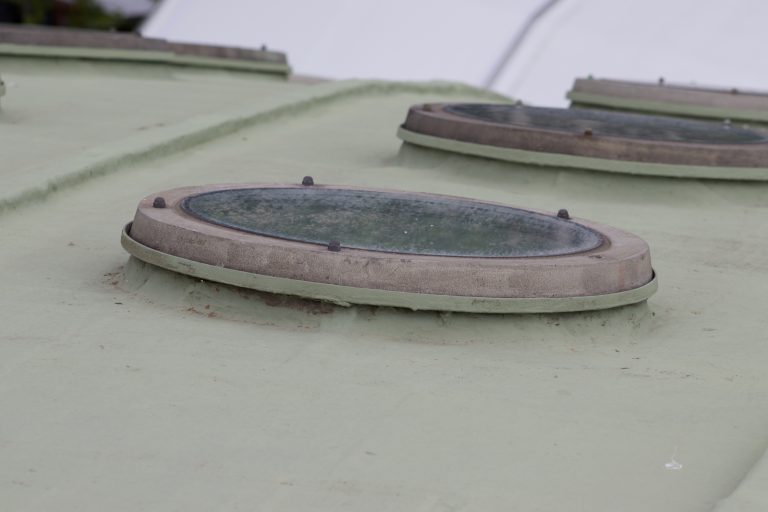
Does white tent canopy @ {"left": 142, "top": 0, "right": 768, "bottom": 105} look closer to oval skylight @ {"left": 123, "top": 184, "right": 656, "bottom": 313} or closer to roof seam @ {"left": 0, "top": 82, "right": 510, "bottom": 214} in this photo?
roof seam @ {"left": 0, "top": 82, "right": 510, "bottom": 214}

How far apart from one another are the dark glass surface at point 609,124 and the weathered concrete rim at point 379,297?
3.23 meters

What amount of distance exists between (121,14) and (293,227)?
2885cm

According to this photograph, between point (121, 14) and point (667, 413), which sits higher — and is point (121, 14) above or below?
below

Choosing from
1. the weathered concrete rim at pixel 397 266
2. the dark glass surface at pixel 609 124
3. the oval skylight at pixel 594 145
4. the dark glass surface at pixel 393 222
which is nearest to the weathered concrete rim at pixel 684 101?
the dark glass surface at pixel 609 124

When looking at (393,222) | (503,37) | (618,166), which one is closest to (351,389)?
(393,222)

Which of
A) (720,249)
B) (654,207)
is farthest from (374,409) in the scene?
(654,207)

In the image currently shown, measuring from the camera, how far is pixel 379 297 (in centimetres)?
450

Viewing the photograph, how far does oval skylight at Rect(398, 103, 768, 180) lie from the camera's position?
7.45m

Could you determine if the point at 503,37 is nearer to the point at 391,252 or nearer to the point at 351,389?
the point at 391,252

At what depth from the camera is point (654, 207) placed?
732 cm

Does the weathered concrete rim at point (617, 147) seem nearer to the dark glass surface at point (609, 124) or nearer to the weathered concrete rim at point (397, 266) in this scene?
the dark glass surface at point (609, 124)

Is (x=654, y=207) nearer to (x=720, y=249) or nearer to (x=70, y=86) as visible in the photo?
(x=720, y=249)

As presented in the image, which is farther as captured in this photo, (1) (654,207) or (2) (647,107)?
(2) (647,107)

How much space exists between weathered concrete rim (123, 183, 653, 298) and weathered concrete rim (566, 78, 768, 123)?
20.7 ft
